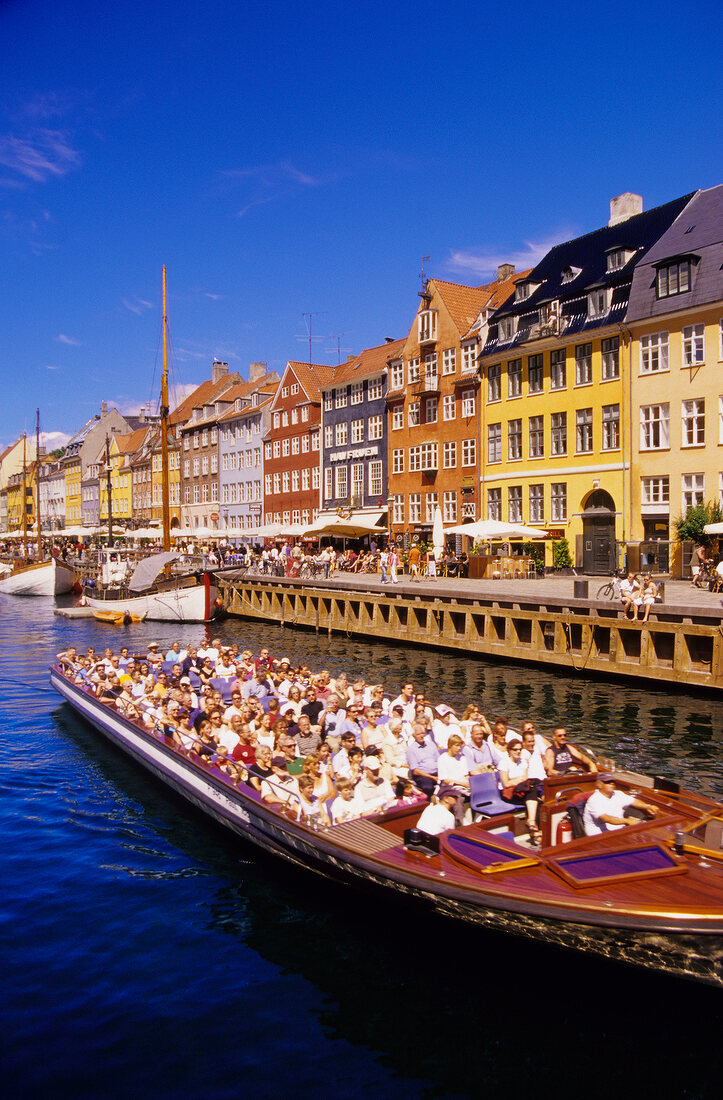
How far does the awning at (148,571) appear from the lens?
137ft

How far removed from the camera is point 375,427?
5084 cm

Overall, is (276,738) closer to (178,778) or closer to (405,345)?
(178,778)

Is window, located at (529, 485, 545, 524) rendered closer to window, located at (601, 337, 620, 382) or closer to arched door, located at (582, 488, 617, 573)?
arched door, located at (582, 488, 617, 573)

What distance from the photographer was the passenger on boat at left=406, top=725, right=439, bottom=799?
36.8 feet

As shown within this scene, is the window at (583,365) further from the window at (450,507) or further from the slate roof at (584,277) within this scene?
the window at (450,507)

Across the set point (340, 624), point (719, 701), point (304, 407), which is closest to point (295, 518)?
point (304, 407)

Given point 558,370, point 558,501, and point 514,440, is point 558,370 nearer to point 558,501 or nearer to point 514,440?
point 514,440

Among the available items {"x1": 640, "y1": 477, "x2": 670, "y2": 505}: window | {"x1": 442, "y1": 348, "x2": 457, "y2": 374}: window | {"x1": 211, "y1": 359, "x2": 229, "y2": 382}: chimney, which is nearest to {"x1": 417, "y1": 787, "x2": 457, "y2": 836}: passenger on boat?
{"x1": 640, "y1": 477, "x2": 670, "y2": 505}: window

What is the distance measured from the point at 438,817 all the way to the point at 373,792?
1249 millimetres

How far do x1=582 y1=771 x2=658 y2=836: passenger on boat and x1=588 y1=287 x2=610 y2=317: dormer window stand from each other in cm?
2967

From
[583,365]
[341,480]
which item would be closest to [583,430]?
[583,365]

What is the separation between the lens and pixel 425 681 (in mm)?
23969

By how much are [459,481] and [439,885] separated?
36419mm

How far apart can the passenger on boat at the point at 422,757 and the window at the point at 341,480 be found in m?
42.1
